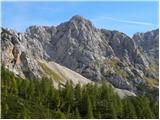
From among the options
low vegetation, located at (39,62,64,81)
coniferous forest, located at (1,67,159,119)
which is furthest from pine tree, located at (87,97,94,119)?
low vegetation, located at (39,62,64,81)

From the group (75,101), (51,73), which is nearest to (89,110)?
(75,101)

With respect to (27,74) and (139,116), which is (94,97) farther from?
(27,74)

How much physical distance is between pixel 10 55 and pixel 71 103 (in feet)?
228

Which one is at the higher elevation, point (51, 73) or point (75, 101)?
point (51, 73)

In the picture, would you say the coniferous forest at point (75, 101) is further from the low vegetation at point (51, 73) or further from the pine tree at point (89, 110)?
the low vegetation at point (51, 73)

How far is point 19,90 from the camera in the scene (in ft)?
329

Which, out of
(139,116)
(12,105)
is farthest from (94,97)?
(12,105)

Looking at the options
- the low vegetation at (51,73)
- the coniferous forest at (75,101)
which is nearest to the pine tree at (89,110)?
the coniferous forest at (75,101)

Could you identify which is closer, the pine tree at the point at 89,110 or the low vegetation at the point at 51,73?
the pine tree at the point at 89,110

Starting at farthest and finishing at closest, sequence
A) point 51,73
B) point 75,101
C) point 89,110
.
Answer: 1. point 51,73
2. point 75,101
3. point 89,110

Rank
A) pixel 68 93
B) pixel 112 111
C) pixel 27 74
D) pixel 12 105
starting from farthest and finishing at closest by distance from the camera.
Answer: pixel 27 74 → pixel 68 93 → pixel 112 111 → pixel 12 105

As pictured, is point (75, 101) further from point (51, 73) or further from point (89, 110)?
point (51, 73)

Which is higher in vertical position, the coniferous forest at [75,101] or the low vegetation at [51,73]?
the low vegetation at [51,73]

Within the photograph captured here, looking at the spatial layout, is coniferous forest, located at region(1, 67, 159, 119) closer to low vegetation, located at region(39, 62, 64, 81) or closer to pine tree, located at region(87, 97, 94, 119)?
pine tree, located at region(87, 97, 94, 119)
